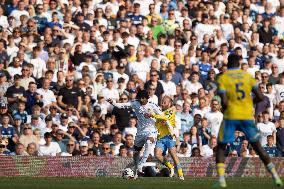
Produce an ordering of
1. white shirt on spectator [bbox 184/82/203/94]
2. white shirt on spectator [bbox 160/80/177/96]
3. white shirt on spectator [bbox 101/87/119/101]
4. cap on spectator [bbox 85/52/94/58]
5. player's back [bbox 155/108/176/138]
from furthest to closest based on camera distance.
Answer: white shirt on spectator [bbox 184/82/203/94], white shirt on spectator [bbox 160/80/177/96], cap on spectator [bbox 85/52/94/58], white shirt on spectator [bbox 101/87/119/101], player's back [bbox 155/108/176/138]

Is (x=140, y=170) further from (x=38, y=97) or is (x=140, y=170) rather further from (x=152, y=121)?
(x=38, y=97)

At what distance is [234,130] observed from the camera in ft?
63.8

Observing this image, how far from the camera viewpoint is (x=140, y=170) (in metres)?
25.9


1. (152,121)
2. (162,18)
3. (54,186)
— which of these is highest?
(162,18)

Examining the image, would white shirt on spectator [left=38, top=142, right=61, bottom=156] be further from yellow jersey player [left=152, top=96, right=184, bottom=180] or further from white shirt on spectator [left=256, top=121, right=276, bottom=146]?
white shirt on spectator [left=256, top=121, right=276, bottom=146]

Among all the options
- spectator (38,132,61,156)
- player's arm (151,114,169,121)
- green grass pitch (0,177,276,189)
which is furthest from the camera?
spectator (38,132,61,156)

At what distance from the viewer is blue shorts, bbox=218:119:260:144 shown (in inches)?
763

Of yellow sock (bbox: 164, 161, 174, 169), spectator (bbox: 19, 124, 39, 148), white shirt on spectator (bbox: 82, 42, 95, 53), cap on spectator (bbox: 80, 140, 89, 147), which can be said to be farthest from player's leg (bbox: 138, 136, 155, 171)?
white shirt on spectator (bbox: 82, 42, 95, 53)

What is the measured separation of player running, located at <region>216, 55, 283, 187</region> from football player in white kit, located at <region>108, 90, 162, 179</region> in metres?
5.30

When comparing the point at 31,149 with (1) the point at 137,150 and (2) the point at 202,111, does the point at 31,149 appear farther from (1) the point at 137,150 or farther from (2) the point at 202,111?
(2) the point at 202,111

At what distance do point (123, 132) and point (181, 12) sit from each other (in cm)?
655

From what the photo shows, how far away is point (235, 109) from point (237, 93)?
278 mm

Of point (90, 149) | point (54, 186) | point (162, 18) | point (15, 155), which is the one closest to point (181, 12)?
point (162, 18)

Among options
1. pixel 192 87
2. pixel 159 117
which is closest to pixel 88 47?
pixel 192 87
